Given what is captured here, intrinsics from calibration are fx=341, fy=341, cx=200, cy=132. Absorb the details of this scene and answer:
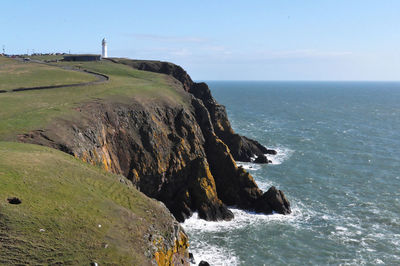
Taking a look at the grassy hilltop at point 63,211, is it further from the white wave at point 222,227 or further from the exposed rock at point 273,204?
the exposed rock at point 273,204

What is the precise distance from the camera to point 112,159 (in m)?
42.0

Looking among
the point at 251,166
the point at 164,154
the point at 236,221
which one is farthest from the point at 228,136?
the point at 236,221

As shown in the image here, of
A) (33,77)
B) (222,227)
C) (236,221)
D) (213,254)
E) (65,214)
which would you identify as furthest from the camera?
(33,77)

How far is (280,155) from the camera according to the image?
252 feet

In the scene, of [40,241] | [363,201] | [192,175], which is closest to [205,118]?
[192,175]

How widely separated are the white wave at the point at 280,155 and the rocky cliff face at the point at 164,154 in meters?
20.3

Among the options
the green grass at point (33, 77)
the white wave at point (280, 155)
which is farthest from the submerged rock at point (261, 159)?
→ the green grass at point (33, 77)

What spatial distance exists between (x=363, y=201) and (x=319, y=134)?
2053 inches

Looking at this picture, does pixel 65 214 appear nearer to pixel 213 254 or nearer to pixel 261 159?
pixel 213 254

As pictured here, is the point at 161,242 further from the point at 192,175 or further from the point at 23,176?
the point at 192,175

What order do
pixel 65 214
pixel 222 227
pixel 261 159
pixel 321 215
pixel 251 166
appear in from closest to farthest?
1. pixel 65 214
2. pixel 222 227
3. pixel 321 215
4. pixel 251 166
5. pixel 261 159

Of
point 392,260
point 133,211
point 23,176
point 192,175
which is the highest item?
point 23,176

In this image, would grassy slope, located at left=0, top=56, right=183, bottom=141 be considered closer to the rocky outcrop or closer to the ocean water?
the rocky outcrop

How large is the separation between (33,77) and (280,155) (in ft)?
185
